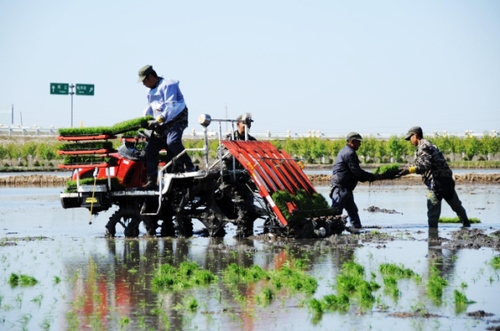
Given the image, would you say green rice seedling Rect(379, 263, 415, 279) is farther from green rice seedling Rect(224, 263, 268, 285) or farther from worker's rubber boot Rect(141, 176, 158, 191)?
worker's rubber boot Rect(141, 176, 158, 191)

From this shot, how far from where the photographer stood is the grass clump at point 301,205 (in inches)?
692

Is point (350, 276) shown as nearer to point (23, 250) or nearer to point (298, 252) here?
point (298, 252)

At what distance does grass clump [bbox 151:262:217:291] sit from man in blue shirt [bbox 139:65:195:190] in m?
5.17

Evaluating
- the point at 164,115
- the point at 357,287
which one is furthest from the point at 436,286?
the point at 164,115

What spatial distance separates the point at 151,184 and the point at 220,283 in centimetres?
660

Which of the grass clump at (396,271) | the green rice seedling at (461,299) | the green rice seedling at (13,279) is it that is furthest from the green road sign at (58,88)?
the green rice seedling at (461,299)

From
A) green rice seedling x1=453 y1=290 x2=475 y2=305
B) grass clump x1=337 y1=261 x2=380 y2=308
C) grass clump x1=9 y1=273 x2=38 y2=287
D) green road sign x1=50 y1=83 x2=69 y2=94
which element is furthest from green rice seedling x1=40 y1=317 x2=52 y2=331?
green road sign x1=50 y1=83 x2=69 y2=94

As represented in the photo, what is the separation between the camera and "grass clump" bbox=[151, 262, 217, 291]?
12475 mm

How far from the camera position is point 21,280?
13.3 m

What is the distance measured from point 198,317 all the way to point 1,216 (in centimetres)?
1812

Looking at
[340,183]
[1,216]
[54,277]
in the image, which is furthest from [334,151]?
[54,277]

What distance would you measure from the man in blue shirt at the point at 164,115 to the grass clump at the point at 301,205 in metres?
2.32

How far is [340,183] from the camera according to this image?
20078mm

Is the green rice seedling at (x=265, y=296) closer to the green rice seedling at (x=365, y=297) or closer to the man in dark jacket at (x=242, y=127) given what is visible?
the green rice seedling at (x=365, y=297)
